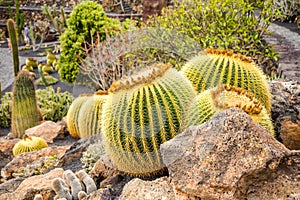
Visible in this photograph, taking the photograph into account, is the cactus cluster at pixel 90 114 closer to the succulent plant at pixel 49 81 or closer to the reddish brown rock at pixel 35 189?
the reddish brown rock at pixel 35 189

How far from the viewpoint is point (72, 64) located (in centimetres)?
923

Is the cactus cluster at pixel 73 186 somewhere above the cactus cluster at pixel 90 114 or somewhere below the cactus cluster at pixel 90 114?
above

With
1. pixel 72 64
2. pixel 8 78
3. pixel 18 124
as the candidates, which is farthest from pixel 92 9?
pixel 8 78

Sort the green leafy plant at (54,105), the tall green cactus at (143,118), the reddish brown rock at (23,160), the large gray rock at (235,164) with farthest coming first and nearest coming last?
the green leafy plant at (54,105) < the reddish brown rock at (23,160) < the tall green cactus at (143,118) < the large gray rock at (235,164)

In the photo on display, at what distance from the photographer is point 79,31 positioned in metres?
9.35

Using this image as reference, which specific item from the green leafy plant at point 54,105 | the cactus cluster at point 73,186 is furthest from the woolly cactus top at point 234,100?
the green leafy plant at point 54,105

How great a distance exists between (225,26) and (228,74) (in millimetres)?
3800

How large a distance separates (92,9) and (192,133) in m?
7.94

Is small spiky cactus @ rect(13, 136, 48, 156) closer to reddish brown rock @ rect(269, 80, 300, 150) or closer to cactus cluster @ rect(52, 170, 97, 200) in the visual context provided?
cactus cluster @ rect(52, 170, 97, 200)

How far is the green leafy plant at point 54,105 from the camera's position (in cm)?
763

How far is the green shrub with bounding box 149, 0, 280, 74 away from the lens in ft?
19.2

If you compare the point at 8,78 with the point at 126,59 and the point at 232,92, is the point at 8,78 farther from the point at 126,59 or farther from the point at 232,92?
the point at 232,92

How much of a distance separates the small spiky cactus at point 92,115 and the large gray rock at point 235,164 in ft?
9.20

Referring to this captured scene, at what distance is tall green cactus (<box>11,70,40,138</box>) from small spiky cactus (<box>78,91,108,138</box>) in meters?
1.89
